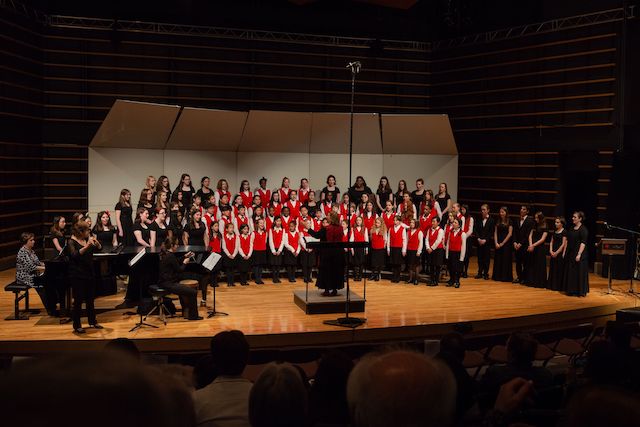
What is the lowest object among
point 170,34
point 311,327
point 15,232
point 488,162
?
point 311,327

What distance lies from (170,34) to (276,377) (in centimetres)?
1246

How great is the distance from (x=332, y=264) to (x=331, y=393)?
6.20 metres

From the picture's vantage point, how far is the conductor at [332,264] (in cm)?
874

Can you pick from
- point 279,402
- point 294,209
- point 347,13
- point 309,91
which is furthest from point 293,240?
point 279,402

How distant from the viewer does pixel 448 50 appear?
14406mm

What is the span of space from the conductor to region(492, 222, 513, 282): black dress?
3.29m

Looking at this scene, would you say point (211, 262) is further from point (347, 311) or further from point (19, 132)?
point (19, 132)

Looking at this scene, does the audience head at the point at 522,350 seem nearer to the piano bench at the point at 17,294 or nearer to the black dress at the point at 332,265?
the black dress at the point at 332,265

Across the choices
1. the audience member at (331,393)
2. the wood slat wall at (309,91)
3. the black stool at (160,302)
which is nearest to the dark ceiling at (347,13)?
the wood slat wall at (309,91)

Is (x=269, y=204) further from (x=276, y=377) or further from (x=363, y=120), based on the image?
(x=276, y=377)

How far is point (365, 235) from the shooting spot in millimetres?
10805

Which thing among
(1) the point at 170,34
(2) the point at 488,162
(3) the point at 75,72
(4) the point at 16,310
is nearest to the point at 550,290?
(2) the point at 488,162

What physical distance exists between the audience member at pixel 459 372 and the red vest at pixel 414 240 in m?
6.76

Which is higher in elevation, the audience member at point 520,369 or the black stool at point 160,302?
the audience member at point 520,369
